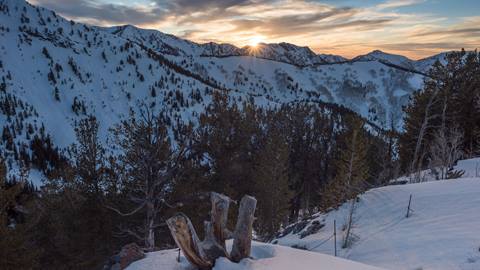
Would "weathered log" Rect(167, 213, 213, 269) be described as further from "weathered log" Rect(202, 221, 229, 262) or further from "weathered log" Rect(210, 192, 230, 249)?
"weathered log" Rect(210, 192, 230, 249)

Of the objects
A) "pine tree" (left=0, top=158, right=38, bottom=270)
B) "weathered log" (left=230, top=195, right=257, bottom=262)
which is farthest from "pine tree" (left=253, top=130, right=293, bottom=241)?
"weathered log" (left=230, top=195, right=257, bottom=262)

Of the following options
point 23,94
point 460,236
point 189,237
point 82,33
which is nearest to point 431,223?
point 460,236

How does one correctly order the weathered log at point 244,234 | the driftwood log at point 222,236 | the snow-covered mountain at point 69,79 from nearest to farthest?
the driftwood log at point 222,236 → the weathered log at point 244,234 → the snow-covered mountain at point 69,79

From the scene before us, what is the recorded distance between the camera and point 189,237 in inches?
267

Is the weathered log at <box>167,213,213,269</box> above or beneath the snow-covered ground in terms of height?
above

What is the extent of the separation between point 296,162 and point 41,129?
102281 millimetres

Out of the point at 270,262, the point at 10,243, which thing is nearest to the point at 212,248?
the point at 270,262

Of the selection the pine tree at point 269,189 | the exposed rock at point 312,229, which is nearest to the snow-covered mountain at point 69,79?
the pine tree at point 269,189

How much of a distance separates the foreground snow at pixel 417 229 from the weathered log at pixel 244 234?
4754 mm

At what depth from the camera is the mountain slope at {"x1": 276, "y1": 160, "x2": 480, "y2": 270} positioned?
9586mm

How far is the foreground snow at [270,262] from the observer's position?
6910 mm

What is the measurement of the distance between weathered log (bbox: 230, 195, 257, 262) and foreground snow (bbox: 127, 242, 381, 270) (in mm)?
248

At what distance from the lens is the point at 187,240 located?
22.3ft

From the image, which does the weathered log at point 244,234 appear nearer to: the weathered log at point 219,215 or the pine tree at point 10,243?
the weathered log at point 219,215
